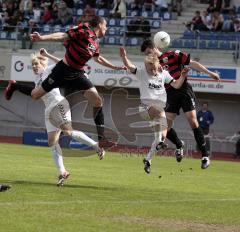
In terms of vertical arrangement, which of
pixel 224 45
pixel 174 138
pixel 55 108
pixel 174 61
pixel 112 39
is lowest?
pixel 112 39

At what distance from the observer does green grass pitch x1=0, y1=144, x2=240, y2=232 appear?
31.4 feet

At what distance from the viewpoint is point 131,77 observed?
115ft

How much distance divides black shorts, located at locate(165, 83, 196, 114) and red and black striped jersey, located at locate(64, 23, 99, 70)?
2513 millimetres

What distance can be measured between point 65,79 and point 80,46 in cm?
65

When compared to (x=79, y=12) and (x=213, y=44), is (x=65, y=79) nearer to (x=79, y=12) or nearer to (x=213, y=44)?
(x=213, y=44)

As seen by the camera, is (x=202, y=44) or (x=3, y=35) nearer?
(x=202, y=44)

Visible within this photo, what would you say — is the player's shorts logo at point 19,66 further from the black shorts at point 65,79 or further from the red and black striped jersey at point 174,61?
the black shorts at point 65,79

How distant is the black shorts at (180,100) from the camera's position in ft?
51.1

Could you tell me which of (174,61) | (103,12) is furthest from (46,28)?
(174,61)

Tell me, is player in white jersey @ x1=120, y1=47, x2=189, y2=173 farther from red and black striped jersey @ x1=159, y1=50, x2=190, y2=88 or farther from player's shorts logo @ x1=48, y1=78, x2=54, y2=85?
player's shorts logo @ x1=48, y1=78, x2=54, y2=85

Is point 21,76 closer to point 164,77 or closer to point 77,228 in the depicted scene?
point 164,77

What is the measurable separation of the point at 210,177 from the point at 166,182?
2.58 m

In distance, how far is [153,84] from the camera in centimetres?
1493

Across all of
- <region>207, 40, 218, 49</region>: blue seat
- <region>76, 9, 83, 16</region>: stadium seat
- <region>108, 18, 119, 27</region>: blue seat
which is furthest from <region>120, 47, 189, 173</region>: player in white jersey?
<region>76, 9, 83, 16</region>: stadium seat
